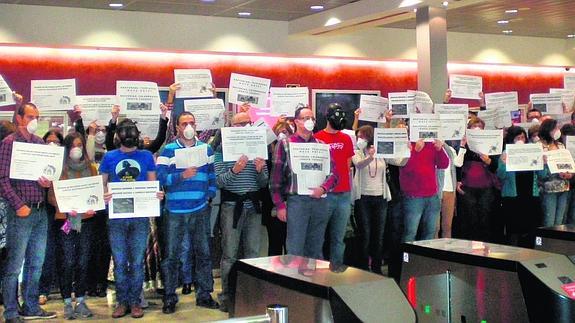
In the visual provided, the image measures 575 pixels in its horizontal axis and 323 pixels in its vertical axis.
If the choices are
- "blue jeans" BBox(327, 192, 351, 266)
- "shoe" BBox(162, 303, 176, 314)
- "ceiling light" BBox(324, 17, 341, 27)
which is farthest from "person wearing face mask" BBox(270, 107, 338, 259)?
"ceiling light" BBox(324, 17, 341, 27)

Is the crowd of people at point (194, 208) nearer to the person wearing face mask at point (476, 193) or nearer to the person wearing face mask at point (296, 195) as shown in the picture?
the person wearing face mask at point (296, 195)

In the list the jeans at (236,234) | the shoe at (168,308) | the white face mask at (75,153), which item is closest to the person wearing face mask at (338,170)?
the jeans at (236,234)

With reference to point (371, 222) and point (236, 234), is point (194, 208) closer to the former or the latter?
point (236, 234)

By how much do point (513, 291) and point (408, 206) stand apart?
297 cm

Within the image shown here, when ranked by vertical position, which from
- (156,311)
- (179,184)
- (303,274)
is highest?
(179,184)

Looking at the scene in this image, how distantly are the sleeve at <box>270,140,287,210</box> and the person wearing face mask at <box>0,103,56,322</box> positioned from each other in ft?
5.81

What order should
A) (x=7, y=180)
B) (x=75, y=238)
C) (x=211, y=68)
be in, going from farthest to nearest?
1. (x=211, y=68)
2. (x=75, y=238)
3. (x=7, y=180)

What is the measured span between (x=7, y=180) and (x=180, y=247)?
1469 millimetres

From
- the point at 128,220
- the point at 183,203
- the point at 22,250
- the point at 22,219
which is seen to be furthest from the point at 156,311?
the point at 22,219

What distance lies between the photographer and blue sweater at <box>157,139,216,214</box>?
6.00m

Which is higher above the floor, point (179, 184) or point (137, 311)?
point (179, 184)

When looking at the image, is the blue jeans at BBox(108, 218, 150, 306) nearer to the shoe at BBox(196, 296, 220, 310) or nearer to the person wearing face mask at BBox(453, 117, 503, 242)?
Result: the shoe at BBox(196, 296, 220, 310)

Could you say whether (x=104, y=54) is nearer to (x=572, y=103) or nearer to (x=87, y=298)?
(x=87, y=298)

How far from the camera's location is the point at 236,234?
6121 mm
